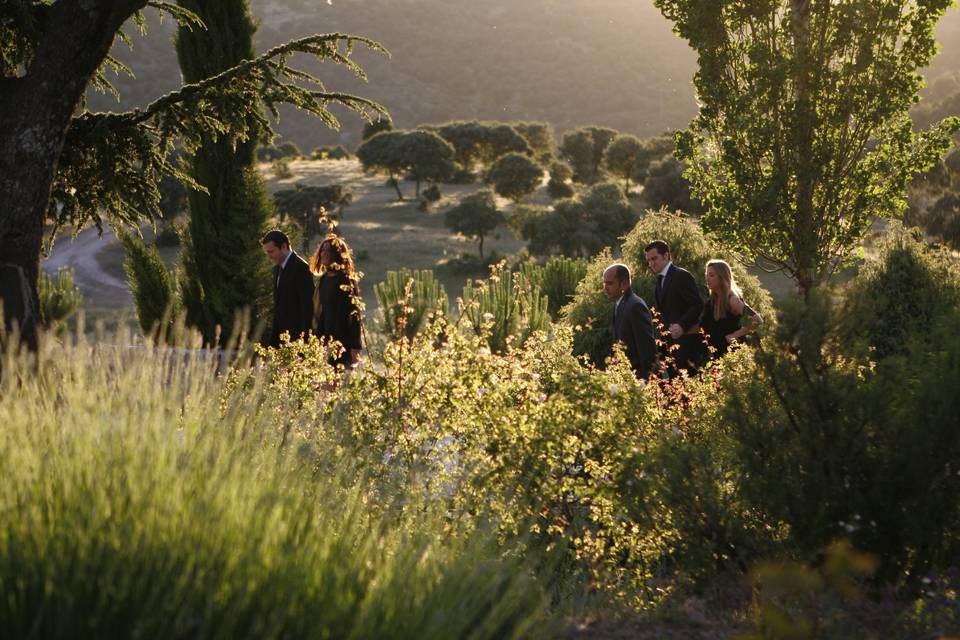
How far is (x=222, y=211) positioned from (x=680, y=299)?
677cm

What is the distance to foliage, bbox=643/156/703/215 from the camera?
48656 mm

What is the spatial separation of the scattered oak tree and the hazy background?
106 metres

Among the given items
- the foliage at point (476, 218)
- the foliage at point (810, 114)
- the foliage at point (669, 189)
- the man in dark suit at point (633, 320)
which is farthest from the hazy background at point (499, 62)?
the man in dark suit at point (633, 320)

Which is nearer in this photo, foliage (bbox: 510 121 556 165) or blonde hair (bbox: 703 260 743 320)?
blonde hair (bbox: 703 260 743 320)

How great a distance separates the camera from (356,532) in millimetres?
3953

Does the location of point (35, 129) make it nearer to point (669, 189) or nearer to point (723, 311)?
point (723, 311)

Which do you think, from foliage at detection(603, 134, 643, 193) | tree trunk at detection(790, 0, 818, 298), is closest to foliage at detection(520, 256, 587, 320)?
tree trunk at detection(790, 0, 818, 298)

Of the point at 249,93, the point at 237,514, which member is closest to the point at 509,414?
the point at 237,514

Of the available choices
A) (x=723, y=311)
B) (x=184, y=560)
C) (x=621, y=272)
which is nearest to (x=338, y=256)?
(x=621, y=272)

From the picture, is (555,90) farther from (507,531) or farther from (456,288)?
→ (507,531)

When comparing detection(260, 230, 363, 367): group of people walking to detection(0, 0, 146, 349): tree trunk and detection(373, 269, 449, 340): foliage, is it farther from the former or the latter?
detection(373, 269, 449, 340): foliage

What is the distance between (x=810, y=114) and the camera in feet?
33.9

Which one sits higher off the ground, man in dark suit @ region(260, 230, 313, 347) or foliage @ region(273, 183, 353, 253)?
man in dark suit @ region(260, 230, 313, 347)

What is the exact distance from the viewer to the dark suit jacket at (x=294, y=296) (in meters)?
8.34
